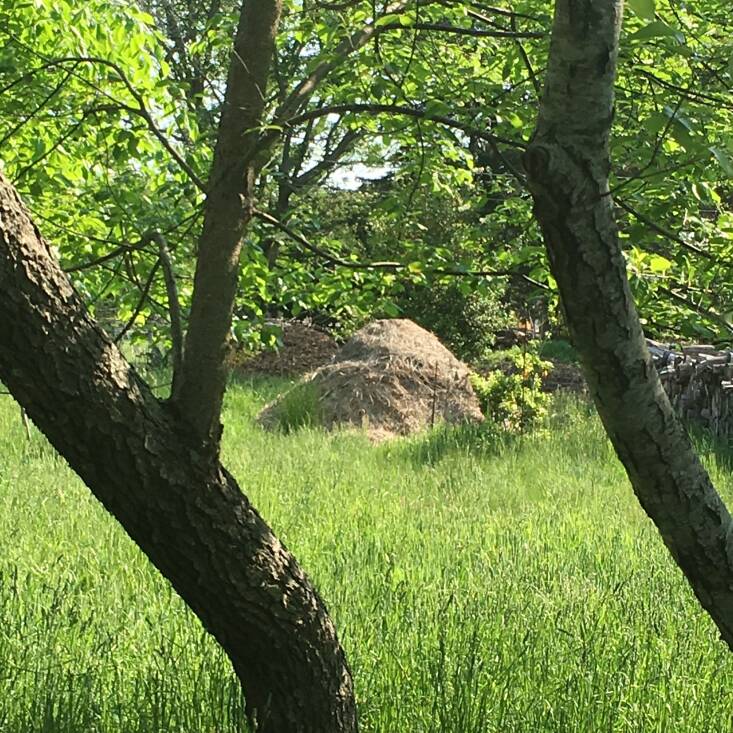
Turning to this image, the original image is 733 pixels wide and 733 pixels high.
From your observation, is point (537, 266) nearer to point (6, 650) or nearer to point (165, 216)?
point (165, 216)

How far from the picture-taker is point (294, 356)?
784 inches

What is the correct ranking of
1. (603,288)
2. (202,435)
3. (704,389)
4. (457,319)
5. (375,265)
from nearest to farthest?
1. (603,288)
2. (202,435)
3. (375,265)
4. (704,389)
5. (457,319)

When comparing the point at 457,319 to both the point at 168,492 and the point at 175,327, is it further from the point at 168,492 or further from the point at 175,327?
the point at 168,492

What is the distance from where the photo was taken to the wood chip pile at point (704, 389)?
10000mm

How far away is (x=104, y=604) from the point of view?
13.4 ft

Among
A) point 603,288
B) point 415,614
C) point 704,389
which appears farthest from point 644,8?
point 704,389

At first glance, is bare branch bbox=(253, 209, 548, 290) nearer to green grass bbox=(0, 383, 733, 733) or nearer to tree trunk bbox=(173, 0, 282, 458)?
tree trunk bbox=(173, 0, 282, 458)

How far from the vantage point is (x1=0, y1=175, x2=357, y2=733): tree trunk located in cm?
181

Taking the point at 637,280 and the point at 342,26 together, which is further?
the point at 342,26

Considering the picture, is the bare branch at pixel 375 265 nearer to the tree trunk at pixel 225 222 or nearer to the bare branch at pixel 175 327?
the tree trunk at pixel 225 222

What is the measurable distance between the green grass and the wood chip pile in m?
2.84

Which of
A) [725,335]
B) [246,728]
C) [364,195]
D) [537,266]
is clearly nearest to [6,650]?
[246,728]

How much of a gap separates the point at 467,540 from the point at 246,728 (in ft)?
9.87

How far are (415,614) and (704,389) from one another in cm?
786
